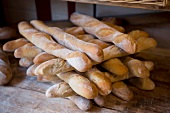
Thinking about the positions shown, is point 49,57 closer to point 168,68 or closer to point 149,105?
point 149,105

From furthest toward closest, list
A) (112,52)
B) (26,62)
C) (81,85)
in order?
(26,62) < (112,52) < (81,85)

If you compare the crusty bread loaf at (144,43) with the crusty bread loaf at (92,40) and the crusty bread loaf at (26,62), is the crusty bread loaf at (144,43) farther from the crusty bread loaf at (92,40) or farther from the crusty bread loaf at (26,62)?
the crusty bread loaf at (26,62)

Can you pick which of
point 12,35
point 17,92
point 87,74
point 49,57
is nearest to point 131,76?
point 87,74

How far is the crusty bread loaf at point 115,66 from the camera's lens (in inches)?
31.5

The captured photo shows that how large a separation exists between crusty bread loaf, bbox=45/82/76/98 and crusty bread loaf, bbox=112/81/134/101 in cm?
15

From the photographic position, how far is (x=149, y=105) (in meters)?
0.79

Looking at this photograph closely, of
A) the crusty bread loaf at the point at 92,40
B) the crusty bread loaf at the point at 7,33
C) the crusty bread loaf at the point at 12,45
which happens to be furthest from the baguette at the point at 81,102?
the crusty bread loaf at the point at 7,33

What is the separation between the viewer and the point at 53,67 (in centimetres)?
78

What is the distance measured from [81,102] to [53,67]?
0.14m

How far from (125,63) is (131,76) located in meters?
0.05

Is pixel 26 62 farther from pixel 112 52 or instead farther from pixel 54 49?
pixel 112 52

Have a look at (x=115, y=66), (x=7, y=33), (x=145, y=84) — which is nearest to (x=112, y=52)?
(x=115, y=66)

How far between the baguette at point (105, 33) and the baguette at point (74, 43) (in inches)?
3.8

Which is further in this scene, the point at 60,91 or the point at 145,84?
the point at 145,84
